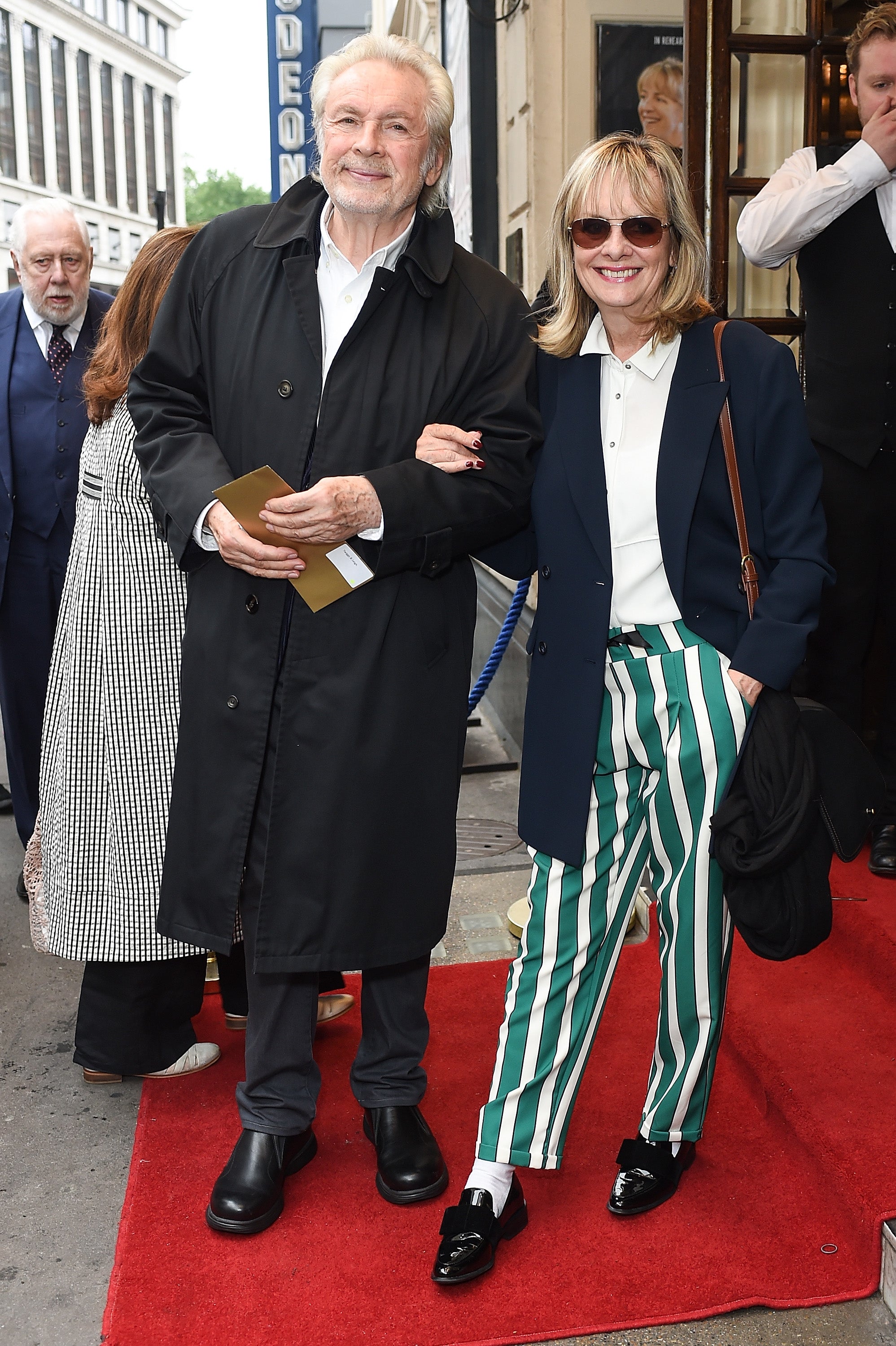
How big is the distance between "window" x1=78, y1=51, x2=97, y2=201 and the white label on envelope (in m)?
48.9

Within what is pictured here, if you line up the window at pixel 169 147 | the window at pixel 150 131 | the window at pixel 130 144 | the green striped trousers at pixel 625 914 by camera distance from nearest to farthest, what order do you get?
the green striped trousers at pixel 625 914
the window at pixel 130 144
the window at pixel 150 131
the window at pixel 169 147

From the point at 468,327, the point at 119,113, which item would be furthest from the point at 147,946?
the point at 119,113

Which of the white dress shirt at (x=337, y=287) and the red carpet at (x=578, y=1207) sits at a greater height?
the white dress shirt at (x=337, y=287)

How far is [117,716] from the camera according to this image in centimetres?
289

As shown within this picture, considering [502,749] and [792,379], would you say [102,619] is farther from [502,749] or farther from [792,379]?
[502,749]

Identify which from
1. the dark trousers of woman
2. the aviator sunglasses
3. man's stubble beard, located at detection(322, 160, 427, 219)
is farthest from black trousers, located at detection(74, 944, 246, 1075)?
the aviator sunglasses

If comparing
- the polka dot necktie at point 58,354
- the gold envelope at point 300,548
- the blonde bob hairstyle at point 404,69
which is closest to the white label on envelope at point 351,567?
the gold envelope at point 300,548

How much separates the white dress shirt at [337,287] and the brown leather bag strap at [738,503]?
69cm

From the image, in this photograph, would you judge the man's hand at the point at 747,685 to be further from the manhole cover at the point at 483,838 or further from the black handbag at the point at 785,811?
the manhole cover at the point at 483,838

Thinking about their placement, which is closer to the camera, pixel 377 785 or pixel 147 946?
pixel 377 785

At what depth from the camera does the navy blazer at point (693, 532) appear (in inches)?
88.2

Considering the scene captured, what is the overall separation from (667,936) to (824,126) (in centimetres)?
291

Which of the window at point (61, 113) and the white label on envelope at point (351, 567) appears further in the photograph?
the window at point (61, 113)

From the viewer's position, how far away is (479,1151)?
96.8 inches
